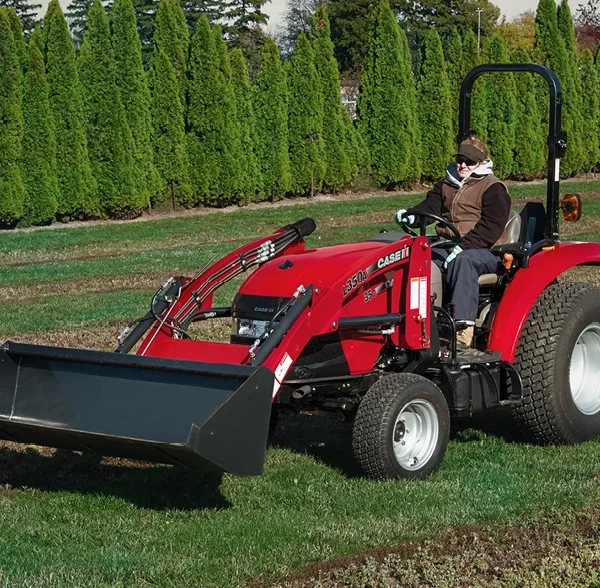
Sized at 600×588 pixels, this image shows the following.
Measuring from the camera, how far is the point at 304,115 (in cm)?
2778

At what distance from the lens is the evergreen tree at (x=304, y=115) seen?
27.8m

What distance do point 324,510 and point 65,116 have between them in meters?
19.1

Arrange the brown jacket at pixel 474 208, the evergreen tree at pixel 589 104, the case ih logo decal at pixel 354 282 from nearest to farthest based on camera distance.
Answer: the case ih logo decal at pixel 354 282 < the brown jacket at pixel 474 208 < the evergreen tree at pixel 589 104

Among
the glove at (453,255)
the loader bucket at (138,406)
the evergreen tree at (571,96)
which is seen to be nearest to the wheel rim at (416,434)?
the glove at (453,255)

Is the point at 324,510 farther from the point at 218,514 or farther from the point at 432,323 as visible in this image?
the point at 432,323

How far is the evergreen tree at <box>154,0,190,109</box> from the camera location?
2594cm

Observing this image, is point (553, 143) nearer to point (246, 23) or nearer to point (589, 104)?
point (589, 104)

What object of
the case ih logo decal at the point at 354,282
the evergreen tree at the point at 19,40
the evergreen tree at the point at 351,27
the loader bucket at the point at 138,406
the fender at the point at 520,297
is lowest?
the loader bucket at the point at 138,406

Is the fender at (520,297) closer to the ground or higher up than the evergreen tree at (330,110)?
closer to the ground

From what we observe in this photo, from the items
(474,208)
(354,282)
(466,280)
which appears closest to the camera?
(354,282)

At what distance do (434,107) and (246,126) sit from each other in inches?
233

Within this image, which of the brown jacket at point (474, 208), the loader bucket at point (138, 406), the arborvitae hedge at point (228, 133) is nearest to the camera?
the loader bucket at point (138, 406)

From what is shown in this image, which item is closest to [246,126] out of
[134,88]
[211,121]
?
[211,121]

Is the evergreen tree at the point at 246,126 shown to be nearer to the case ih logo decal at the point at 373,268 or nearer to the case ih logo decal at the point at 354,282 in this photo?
the case ih logo decal at the point at 373,268
